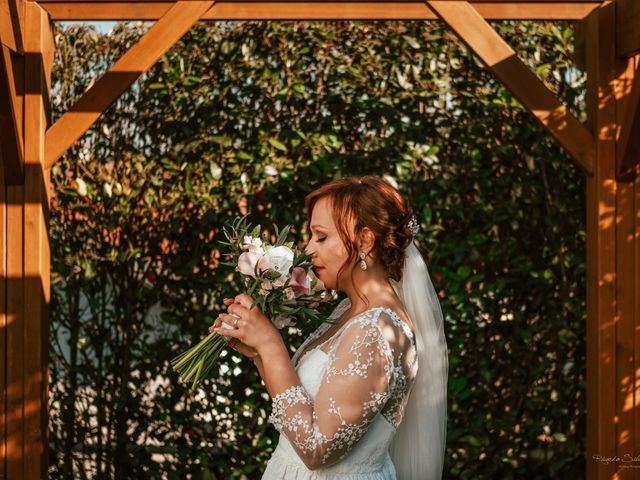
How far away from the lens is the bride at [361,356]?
212cm

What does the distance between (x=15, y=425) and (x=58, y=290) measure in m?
1.12

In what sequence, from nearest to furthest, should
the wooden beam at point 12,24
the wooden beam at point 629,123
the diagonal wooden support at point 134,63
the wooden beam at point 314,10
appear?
the wooden beam at point 12,24
the wooden beam at point 629,123
the diagonal wooden support at point 134,63
the wooden beam at point 314,10

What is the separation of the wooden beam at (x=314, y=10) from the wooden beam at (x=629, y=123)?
350 millimetres

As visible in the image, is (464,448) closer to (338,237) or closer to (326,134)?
(326,134)

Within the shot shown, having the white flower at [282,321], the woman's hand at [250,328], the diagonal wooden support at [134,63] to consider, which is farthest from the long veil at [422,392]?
the diagonal wooden support at [134,63]

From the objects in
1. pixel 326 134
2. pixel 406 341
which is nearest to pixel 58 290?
pixel 326 134

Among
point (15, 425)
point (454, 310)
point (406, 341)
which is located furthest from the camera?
point (454, 310)

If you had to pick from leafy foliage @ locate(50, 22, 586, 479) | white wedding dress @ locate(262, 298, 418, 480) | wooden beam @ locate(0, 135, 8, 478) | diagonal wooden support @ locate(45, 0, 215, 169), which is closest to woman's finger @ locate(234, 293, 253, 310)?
white wedding dress @ locate(262, 298, 418, 480)

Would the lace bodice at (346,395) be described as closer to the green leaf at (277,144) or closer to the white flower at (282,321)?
the white flower at (282,321)

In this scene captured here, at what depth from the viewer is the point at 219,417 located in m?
4.50

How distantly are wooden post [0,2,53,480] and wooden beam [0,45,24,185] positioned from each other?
1.4 inches

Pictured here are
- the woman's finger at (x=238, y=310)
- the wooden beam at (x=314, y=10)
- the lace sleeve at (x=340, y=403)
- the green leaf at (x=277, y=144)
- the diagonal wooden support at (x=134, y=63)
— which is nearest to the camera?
the lace sleeve at (x=340, y=403)

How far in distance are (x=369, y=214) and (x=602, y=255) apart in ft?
5.64

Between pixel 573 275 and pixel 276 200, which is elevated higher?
pixel 276 200
